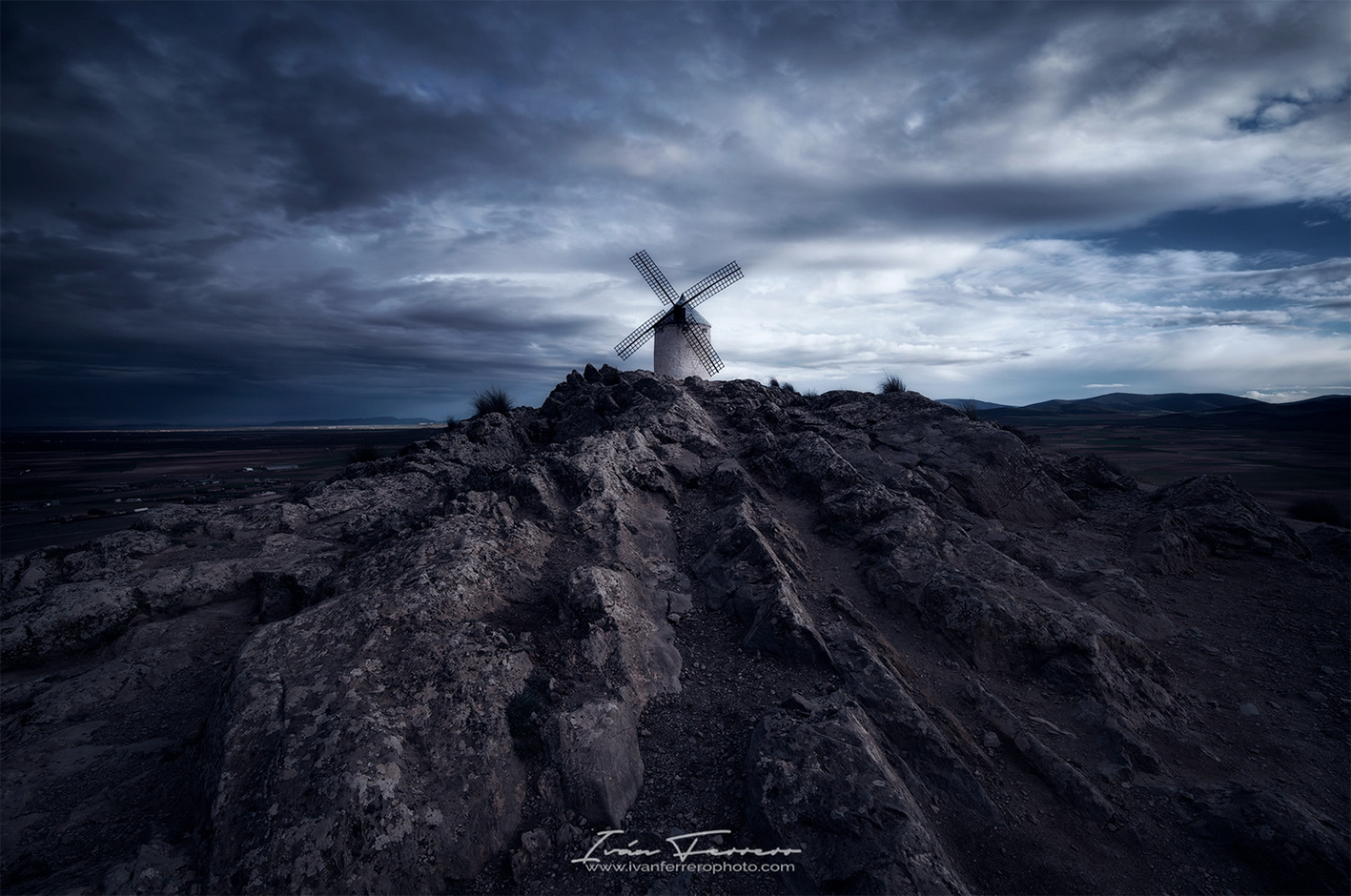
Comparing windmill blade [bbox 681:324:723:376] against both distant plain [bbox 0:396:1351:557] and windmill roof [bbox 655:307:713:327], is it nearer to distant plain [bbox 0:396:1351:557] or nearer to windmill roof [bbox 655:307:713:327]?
windmill roof [bbox 655:307:713:327]

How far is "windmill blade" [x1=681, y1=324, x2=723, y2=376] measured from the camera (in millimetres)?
29547

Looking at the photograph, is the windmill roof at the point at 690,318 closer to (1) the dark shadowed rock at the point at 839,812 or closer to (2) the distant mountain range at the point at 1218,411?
(2) the distant mountain range at the point at 1218,411

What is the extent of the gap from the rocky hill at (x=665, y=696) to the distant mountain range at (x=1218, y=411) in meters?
12.5

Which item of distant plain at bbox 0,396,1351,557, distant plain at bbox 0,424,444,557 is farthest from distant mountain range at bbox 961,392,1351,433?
distant plain at bbox 0,424,444,557

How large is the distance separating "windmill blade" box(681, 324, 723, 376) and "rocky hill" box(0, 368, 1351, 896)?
55.3 feet

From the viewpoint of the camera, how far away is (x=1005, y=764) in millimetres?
7188

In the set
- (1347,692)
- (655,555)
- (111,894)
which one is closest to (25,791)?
(111,894)

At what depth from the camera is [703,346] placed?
3020 centimetres

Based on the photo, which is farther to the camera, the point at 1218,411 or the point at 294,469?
the point at 1218,411

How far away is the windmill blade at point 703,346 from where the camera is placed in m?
29.5

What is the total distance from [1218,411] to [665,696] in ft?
488
